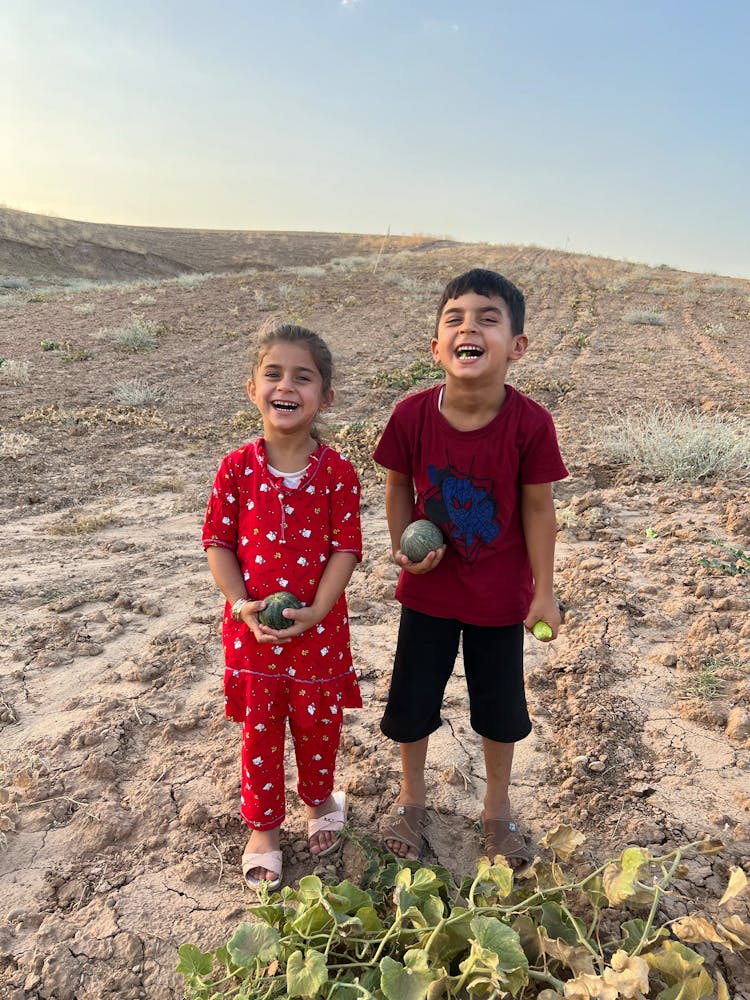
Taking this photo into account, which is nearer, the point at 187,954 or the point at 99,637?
the point at 187,954

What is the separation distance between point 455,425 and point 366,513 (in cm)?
296

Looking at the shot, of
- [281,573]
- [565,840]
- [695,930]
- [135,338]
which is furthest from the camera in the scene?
[135,338]

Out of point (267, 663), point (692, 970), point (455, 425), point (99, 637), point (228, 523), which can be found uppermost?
point (455, 425)

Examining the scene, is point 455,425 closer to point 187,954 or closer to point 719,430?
point 187,954

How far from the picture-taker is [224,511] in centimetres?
195

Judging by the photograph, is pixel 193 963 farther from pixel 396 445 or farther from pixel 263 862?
pixel 396 445

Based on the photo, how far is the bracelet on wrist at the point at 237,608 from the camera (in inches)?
73.2

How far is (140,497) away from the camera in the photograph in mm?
5336

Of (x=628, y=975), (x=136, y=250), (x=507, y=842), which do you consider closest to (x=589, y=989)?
(x=628, y=975)

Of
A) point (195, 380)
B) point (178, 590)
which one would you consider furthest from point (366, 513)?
point (195, 380)

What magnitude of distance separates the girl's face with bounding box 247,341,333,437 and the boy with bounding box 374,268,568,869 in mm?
244

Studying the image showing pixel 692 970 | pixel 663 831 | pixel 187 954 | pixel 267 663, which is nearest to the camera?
pixel 692 970

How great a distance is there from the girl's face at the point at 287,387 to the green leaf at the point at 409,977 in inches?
50.6

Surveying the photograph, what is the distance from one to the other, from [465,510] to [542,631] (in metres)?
0.40
